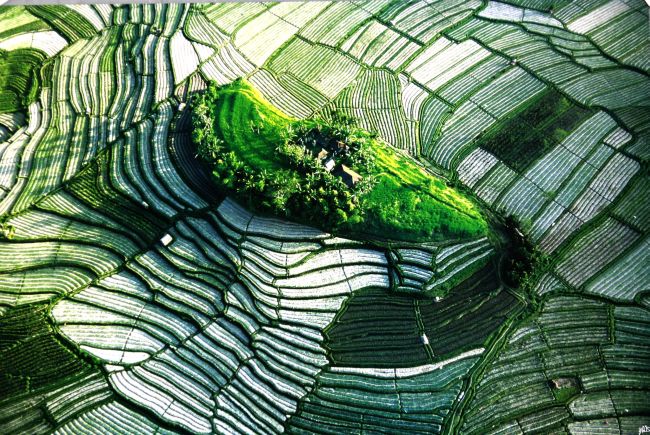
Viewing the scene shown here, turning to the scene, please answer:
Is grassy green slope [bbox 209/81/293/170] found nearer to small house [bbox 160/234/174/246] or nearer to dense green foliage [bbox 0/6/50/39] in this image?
small house [bbox 160/234/174/246]

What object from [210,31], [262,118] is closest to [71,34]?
[210,31]

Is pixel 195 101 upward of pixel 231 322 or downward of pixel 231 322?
upward

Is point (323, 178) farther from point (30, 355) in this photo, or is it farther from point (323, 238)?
point (30, 355)

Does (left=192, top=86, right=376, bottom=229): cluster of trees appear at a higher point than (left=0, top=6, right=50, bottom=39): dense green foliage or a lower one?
lower

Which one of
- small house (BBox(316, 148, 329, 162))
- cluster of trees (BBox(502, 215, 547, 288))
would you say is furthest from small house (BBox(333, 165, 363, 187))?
cluster of trees (BBox(502, 215, 547, 288))

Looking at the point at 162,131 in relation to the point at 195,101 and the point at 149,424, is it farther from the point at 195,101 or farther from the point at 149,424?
the point at 149,424

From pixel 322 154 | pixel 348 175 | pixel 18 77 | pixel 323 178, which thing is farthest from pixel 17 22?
pixel 348 175
